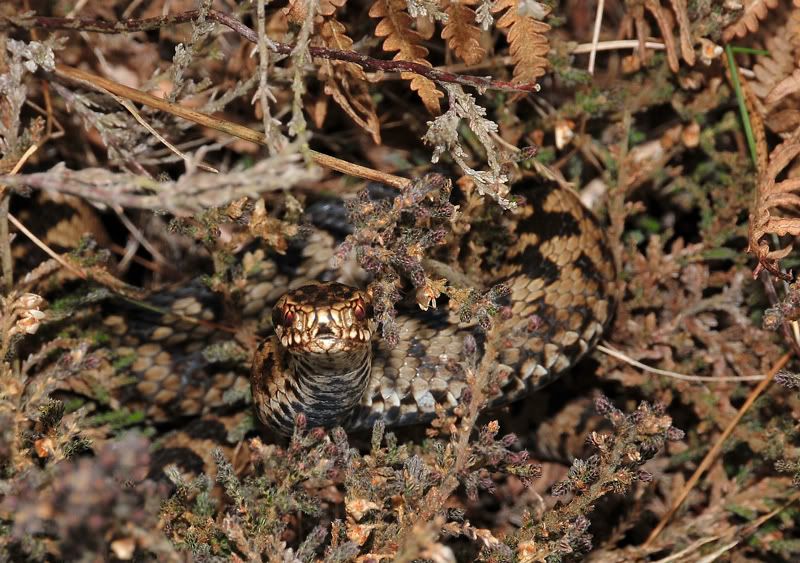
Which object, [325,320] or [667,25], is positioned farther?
[667,25]

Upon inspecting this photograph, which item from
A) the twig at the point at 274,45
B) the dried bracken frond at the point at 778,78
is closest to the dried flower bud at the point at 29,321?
the twig at the point at 274,45

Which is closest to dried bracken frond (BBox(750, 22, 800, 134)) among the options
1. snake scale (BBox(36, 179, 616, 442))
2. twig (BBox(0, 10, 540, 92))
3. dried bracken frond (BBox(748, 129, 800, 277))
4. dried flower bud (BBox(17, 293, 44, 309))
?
dried bracken frond (BBox(748, 129, 800, 277))

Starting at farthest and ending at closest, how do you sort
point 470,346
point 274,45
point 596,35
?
point 596,35, point 274,45, point 470,346

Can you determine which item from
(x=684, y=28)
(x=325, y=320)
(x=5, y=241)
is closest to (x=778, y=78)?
(x=684, y=28)

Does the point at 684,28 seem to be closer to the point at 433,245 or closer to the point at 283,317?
the point at 433,245

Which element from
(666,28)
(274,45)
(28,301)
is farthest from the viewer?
(666,28)

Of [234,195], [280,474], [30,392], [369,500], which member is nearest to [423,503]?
[369,500]
